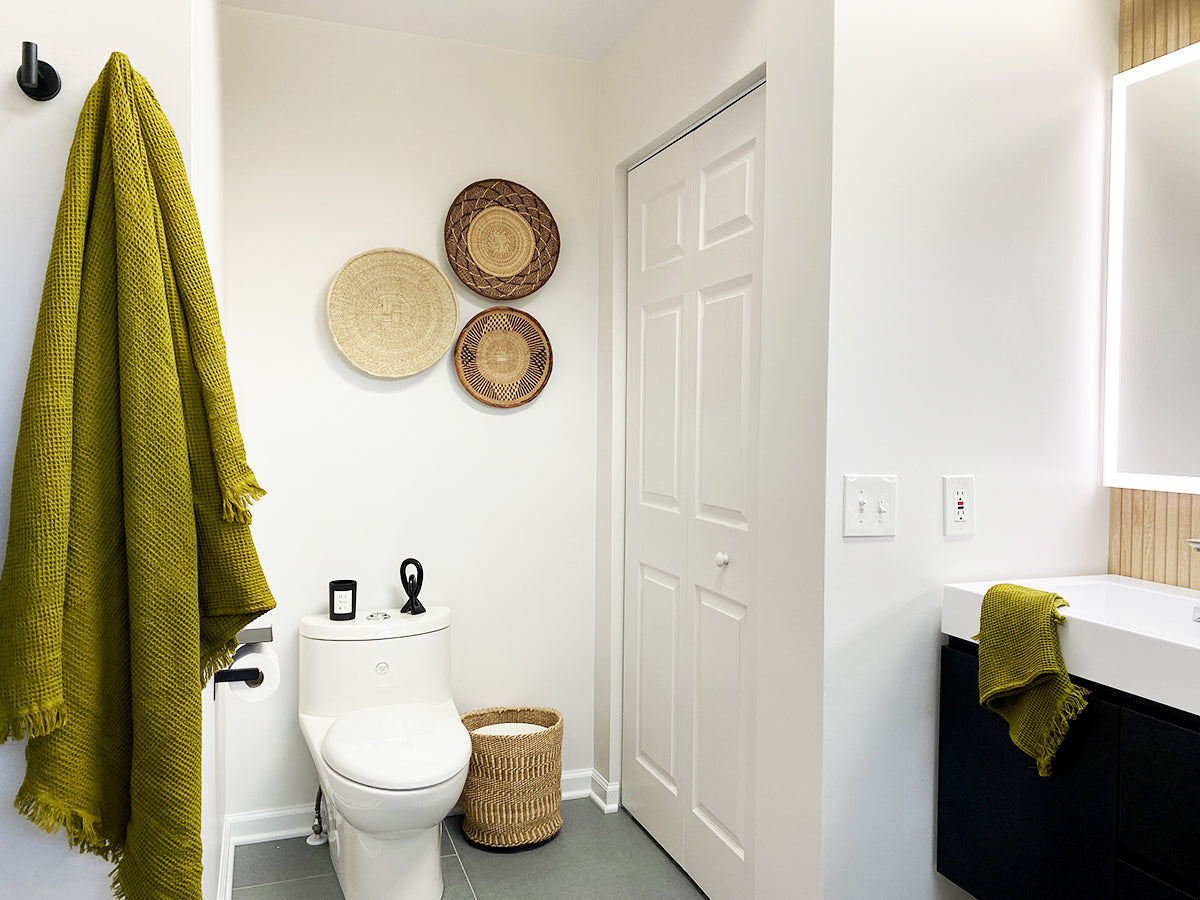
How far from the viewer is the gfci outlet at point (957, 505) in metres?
1.76

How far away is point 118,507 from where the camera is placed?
997 mm

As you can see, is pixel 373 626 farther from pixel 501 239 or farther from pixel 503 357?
pixel 501 239

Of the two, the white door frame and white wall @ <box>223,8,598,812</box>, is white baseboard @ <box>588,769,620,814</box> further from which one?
white wall @ <box>223,8,598,812</box>

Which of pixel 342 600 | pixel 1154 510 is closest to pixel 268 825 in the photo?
pixel 342 600

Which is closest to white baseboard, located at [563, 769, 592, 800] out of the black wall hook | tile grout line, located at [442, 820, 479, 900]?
tile grout line, located at [442, 820, 479, 900]

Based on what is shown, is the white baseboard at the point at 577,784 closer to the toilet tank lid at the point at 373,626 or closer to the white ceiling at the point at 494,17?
the toilet tank lid at the point at 373,626

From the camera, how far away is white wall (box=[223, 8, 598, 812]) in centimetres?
254

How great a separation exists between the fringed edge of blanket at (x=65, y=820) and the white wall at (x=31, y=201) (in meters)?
0.08

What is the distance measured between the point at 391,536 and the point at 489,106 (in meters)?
1.39

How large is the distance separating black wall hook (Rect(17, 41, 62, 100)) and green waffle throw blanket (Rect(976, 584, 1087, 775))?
1.62m

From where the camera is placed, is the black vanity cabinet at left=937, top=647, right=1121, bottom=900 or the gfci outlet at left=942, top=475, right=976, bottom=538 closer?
the black vanity cabinet at left=937, top=647, right=1121, bottom=900

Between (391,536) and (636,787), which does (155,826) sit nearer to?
(391,536)

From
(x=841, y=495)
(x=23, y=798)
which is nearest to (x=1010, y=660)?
(x=841, y=495)

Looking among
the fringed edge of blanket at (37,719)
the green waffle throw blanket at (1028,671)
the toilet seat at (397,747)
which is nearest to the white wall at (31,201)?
the fringed edge of blanket at (37,719)
